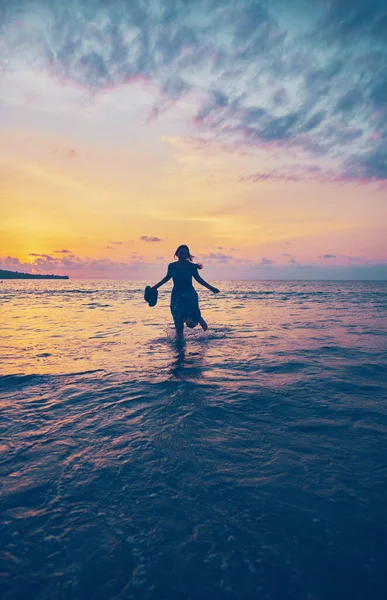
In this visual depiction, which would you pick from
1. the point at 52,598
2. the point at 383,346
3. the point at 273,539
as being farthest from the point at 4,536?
the point at 383,346

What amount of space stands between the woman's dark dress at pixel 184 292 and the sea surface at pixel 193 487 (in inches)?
151

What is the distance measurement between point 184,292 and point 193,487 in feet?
Answer: 23.5

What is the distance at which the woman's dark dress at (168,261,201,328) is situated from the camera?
9523mm

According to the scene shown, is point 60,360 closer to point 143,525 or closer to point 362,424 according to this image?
point 143,525

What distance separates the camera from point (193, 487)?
2.73m

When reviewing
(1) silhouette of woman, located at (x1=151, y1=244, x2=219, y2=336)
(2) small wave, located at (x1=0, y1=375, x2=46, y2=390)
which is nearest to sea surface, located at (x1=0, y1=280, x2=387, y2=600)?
(2) small wave, located at (x1=0, y1=375, x2=46, y2=390)

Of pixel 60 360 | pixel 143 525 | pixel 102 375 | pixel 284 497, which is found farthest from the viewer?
pixel 60 360

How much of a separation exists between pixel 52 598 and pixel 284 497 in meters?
1.75

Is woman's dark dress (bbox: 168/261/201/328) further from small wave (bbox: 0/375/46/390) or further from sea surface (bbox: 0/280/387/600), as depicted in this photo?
small wave (bbox: 0/375/46/390)

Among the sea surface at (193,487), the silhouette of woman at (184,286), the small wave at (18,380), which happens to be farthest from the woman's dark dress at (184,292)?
the small wave at (18,380)

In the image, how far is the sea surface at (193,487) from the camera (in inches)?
77.3

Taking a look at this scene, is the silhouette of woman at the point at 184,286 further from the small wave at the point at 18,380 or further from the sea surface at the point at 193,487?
the small wave at the point at 18,380

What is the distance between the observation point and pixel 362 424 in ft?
13.1

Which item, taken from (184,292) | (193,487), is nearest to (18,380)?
(193,487)
